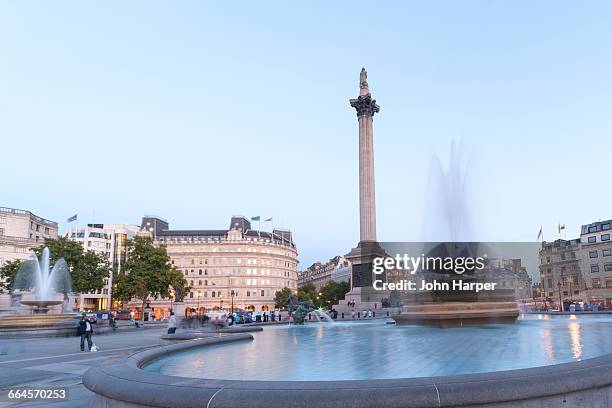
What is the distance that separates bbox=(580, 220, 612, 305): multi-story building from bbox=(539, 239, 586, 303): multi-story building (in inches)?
133

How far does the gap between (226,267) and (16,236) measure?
55.4 metres

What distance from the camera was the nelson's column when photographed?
63.4 meters

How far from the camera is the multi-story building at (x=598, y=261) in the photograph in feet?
338

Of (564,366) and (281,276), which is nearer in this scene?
(564,366)

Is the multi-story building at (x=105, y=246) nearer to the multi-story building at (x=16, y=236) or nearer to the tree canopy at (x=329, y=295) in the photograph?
the multi-story building at (x=16, y=236)

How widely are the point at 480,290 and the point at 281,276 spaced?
12005cm

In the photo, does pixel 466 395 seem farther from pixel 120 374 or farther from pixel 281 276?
pixel 281 276

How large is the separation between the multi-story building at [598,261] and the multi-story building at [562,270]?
3388 mm

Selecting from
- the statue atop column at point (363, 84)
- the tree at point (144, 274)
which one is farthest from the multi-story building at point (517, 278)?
the tree at point (144, 274)

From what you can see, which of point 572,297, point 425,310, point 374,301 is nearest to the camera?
point 425,310

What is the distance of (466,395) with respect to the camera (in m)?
5.37

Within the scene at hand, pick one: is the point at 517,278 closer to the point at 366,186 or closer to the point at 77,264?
the point at 366,186

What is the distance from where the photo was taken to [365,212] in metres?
68.9

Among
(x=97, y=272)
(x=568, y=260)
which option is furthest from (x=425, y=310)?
(x=568, y=260)
